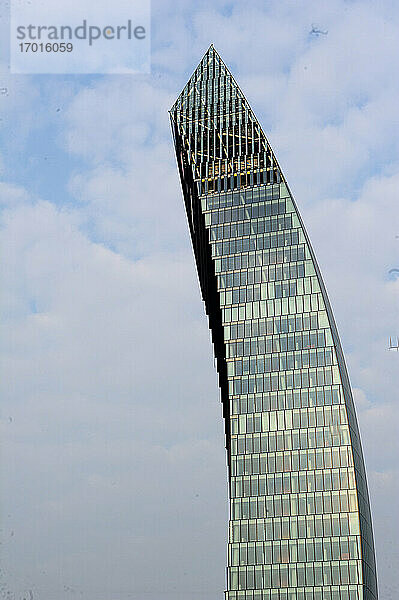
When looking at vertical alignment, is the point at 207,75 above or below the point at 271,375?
above

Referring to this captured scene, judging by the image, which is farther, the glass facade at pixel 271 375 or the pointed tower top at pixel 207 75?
the pointed tower top at pixel 207 75

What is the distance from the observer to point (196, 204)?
423 ft

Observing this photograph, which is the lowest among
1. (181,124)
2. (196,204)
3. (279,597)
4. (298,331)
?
(279,597)

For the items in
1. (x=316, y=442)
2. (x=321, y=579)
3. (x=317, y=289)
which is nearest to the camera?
(x=321, y=579)

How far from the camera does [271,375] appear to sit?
113 meters

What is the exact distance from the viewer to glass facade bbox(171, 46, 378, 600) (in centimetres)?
10344

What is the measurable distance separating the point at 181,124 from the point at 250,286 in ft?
88.4

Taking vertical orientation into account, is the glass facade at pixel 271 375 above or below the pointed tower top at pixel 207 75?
below

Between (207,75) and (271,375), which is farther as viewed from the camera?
(207,75)

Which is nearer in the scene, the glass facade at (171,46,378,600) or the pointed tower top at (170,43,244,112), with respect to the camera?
the glass facade at (171,46,378,600)

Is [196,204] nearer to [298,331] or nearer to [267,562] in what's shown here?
[298,331]

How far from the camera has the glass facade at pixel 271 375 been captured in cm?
10344

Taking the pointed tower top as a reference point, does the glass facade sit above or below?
below

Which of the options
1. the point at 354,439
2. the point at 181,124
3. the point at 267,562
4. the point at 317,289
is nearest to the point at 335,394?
the point at 354,439
